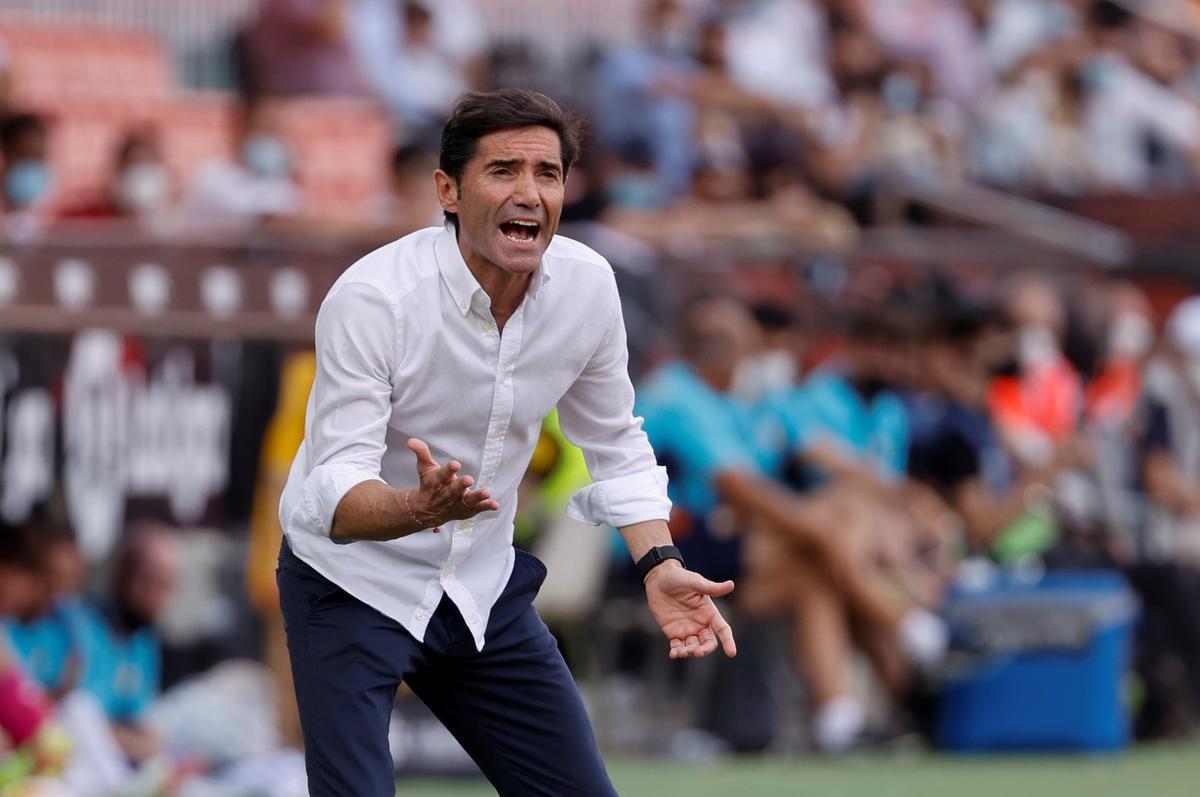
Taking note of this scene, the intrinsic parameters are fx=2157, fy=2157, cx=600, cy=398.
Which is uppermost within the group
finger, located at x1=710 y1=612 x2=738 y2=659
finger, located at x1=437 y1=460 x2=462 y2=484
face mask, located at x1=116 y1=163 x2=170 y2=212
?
finger, located at x1=437 y1=460 x2=462 y2=484

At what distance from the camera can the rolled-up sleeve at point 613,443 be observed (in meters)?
4.72

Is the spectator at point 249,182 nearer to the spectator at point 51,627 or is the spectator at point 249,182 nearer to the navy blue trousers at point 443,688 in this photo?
the spectator at point 51,627

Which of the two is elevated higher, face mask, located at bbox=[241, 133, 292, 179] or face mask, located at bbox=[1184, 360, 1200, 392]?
face mask, located at bbox=[241, 133, 292, 179]

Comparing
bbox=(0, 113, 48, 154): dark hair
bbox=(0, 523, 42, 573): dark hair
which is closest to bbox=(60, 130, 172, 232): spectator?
bbox=(0, 113, 48, 154): dark hair

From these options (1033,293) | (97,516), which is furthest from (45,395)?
(1033,293)

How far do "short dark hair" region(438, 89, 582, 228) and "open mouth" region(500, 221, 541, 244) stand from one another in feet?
0.53

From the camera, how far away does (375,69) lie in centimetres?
1394

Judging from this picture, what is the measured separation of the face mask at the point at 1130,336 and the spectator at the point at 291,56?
4969 mm

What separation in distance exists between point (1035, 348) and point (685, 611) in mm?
8236

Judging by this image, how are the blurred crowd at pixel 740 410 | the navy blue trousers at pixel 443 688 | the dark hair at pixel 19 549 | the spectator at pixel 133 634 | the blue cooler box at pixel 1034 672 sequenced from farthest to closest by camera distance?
the blue cooler box at pixel 1034 672 < the blurred crowd at pixel 740 410 < the spectator at pixel 133 634 < the dark hair at pixel 19 549 < the navy blue trousers at pixel 443 688

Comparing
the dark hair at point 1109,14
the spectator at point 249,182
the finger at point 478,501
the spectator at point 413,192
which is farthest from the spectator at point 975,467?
the dark hair at point 1109,14

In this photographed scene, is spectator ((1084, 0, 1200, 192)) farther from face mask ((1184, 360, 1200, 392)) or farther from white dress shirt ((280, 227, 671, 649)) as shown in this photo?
white dress shirt ((280, 227, 671, 649))

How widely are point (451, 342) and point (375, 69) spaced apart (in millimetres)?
9816

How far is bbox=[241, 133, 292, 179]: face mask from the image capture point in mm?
11766
